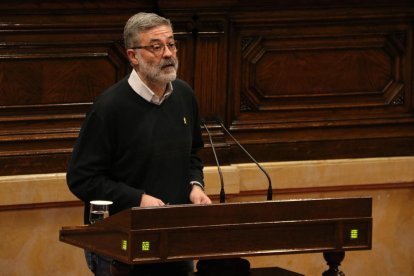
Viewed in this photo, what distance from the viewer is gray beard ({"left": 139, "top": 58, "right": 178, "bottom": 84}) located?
4.87 m

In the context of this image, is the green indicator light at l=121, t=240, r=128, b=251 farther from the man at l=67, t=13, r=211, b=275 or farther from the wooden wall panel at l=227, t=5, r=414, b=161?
the wooden wall panel at l=227, t=5, r=414, b=161

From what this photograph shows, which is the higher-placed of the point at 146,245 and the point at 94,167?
the point at 94,167

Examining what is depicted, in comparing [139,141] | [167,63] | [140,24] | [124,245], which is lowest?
[124,245]

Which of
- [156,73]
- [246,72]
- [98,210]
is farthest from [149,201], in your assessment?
[246,72]

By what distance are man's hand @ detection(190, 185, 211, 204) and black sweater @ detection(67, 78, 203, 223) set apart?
4cm

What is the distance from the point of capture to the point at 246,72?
21.9 feet

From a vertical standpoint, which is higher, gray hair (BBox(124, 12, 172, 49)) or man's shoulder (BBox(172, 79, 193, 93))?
gray hair (BBox(124, 12, 172, 49))

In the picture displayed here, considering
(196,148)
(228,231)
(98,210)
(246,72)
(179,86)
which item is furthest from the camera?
(246,72)

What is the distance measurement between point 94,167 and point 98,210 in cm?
21

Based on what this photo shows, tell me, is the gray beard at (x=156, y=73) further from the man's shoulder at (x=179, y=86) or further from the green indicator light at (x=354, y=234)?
the green indicator light at (x=354, y=234)

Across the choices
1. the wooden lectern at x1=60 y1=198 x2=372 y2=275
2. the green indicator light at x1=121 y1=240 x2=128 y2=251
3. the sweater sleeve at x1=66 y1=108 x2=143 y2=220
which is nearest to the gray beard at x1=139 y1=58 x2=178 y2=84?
the sweater sleeve at x1=66 y1=108 x2=143 y2=220

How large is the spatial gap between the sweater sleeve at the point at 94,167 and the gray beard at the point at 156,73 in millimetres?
268

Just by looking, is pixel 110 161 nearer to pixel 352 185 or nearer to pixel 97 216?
pixel 97 216

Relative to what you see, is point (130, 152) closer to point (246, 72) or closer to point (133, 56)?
point (133, 56)
